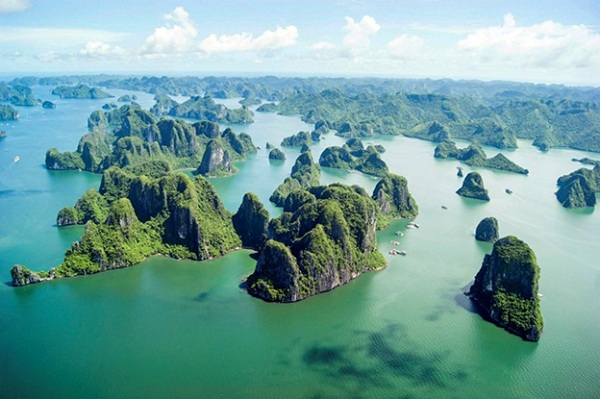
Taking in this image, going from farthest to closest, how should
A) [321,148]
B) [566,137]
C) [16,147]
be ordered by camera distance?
[566,137]
[321,148]
[16,147]

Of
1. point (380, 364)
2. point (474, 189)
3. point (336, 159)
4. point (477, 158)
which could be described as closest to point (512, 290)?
point (380, 364)

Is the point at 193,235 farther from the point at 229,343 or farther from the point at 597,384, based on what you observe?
the point at 597,384

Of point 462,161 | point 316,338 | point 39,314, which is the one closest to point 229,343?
point 316,338

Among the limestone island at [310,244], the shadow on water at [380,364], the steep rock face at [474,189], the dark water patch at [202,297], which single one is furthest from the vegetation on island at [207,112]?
the shadow on water at [380,364]

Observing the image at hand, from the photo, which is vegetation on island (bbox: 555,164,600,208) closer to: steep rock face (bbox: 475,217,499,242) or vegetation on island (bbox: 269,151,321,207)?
steep rock face (bbox: 475,217,499,242)

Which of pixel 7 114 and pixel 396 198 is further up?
pixel 7 114

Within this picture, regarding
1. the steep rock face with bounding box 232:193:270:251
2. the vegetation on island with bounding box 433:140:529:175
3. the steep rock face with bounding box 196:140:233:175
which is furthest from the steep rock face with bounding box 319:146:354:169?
the steep rock face with bounding box 232:193:270:251

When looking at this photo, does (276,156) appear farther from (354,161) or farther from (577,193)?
(577,193)
